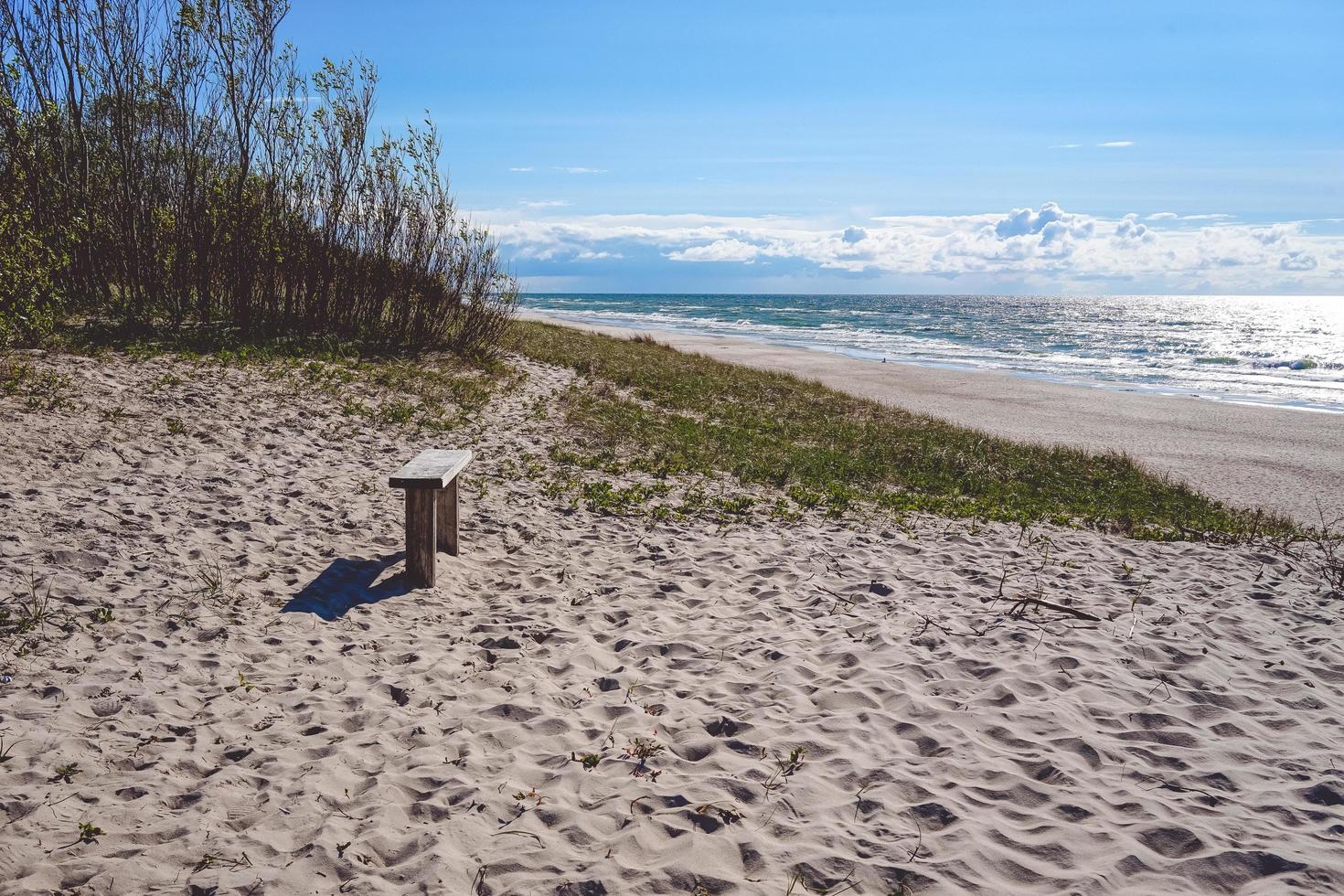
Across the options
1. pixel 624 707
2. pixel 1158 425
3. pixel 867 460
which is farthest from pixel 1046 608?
pixel 1158 425

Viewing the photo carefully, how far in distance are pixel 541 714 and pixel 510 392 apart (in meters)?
10.2

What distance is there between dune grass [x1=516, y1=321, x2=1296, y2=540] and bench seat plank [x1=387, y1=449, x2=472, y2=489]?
368cm

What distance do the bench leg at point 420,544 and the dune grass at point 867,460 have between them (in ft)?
13.8

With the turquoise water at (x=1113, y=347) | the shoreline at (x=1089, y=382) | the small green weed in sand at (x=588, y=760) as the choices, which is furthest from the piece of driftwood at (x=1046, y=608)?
the turquoise water at (x=1113, y=347)

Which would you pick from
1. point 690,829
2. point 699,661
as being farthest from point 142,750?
point 699,661

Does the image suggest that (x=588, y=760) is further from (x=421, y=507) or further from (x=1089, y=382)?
(x=1089, y=382)

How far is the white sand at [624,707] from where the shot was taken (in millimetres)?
3346

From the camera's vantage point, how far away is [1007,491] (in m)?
11.2

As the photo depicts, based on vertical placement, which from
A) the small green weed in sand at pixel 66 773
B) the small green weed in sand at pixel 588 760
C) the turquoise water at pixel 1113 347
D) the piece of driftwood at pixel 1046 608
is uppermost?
the turquoise water at pixel 1113 347

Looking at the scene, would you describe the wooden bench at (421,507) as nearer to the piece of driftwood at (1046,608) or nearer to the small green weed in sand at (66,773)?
the small green weed in sand at (66,773)

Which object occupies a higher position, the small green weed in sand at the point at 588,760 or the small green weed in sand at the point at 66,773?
the small green weed in sand at the point at 66,773

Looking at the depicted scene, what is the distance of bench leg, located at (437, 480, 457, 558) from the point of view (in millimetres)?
7230

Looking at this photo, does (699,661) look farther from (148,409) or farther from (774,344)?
(774,344)

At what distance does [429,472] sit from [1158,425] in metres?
20.6
